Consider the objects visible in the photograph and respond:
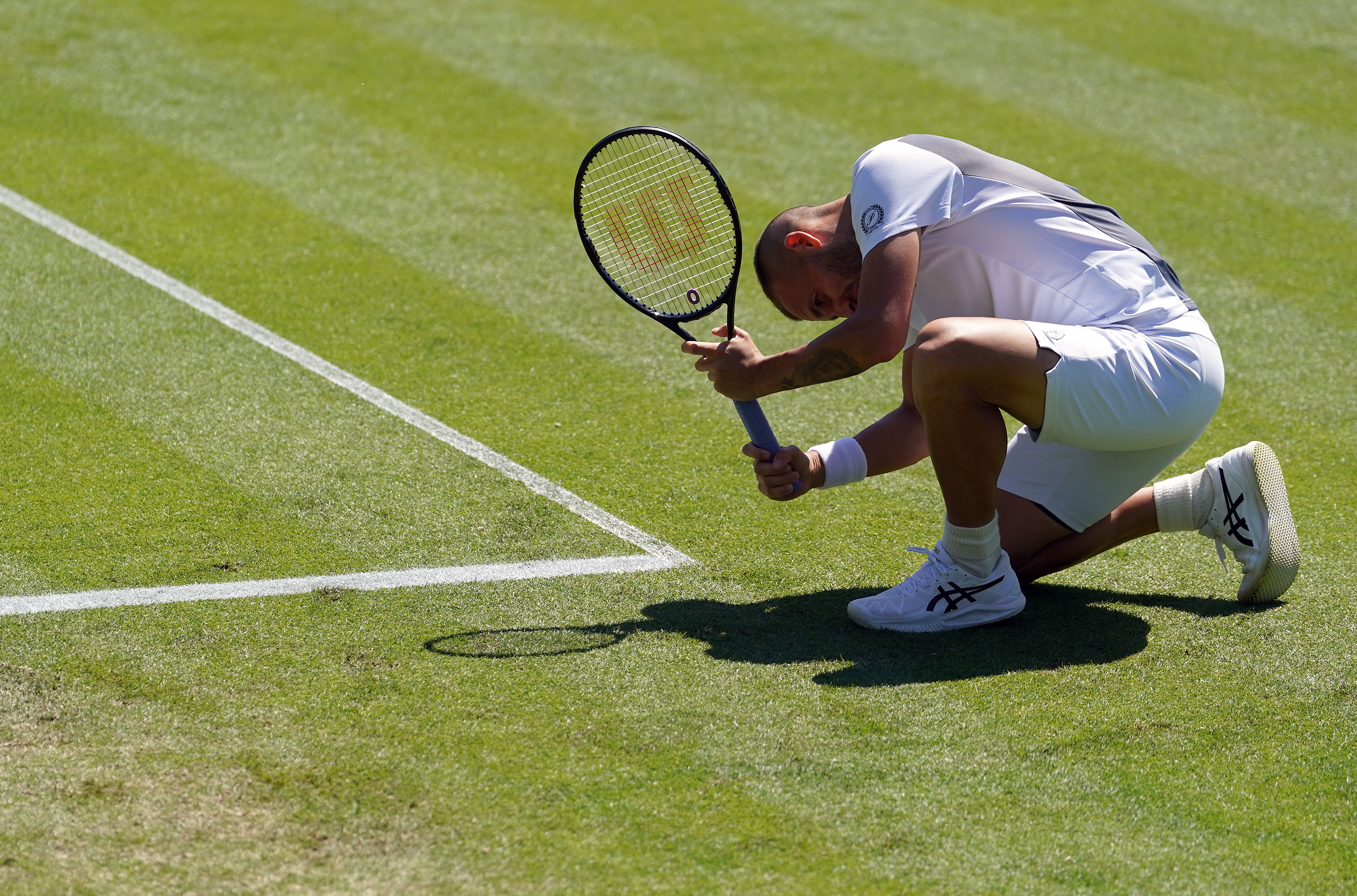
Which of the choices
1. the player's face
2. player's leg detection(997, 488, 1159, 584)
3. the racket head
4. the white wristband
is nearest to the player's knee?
the player's face

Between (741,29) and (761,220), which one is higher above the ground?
(741,29)

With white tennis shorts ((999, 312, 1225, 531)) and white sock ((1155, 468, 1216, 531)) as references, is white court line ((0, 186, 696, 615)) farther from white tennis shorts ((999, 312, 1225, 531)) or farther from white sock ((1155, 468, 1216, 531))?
white sock ((1155, 468, 1216, 531))

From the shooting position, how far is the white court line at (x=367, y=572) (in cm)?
425

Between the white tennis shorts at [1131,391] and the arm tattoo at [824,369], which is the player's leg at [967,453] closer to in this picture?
the white tennis shorts at [1131,391]

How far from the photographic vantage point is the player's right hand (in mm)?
A: 4336

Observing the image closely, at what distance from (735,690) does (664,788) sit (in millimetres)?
518

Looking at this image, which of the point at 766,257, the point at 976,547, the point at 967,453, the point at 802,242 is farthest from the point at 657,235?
the point at 976,547

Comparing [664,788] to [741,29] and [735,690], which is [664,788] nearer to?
[735,690]

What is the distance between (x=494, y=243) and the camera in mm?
7430

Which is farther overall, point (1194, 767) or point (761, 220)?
point (761, 220)

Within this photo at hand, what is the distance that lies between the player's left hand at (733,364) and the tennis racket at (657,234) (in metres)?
0.32

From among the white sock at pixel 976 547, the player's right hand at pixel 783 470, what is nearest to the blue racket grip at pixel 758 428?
the player's right hand at pixel 783 470

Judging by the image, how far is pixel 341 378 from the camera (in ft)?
19.5

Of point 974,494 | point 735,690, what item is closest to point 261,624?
point 735,690
